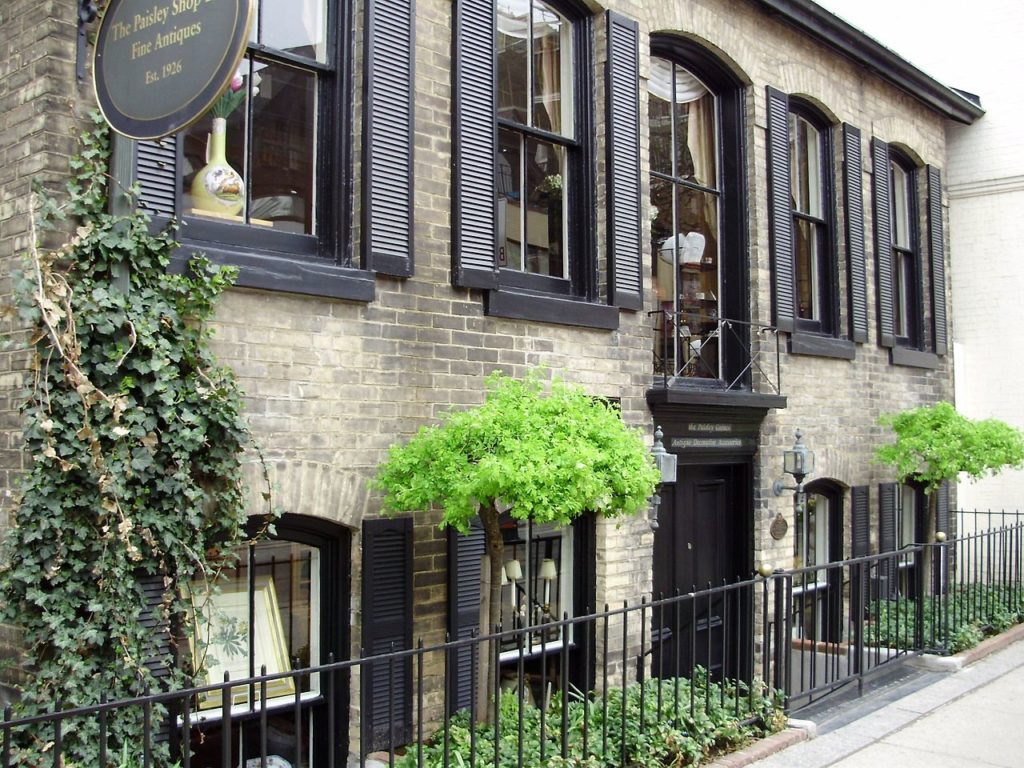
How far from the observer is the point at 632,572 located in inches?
322

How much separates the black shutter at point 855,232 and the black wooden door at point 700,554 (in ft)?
8.56

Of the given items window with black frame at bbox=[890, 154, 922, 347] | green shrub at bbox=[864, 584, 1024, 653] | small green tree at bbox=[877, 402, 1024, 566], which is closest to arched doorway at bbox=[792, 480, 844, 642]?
green shrub at bbox=[864, 584, 1024, 653]

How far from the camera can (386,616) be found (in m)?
6.40

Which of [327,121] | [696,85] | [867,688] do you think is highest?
[696,85]

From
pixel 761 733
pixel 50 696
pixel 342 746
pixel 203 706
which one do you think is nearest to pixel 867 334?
pixel 761 733

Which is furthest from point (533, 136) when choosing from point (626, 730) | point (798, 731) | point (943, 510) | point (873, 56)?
point (943, 510)

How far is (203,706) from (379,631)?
108 cm

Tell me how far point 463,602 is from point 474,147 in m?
2.97

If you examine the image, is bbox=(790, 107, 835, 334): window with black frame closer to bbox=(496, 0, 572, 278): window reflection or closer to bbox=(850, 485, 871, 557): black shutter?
bbox=(850, 485, 871, 557): black shutter

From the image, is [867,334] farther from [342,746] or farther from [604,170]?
[342,746]

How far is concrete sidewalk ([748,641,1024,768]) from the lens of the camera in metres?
6.68

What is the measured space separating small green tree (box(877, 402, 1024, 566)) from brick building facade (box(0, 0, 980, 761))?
1.20 feet

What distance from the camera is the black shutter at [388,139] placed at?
6445mm

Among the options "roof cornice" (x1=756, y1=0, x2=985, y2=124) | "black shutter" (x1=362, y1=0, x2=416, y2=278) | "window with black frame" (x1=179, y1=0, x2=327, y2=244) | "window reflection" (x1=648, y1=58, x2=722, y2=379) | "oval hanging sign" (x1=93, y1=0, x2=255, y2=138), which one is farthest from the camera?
"roof cornice" (x1=756, y1=0, x2=985, y2=124)
